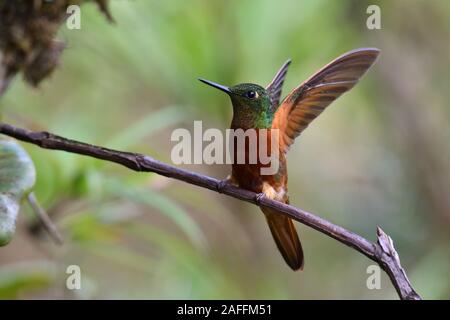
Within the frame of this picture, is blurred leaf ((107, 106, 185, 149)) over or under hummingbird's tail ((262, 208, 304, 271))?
over

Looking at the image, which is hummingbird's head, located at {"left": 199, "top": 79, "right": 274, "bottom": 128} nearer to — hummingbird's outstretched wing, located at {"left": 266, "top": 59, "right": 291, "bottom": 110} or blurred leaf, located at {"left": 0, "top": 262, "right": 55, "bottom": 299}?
hummingbird's outstretched wing, located at {"left": 266, "top": 59, "right": 291, "bottom": 110}


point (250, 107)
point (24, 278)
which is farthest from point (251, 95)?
point (24, 278)

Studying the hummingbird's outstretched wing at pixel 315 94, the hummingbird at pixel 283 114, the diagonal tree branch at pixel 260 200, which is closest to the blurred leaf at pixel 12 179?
the diagonal tree branch at pixel 260 200

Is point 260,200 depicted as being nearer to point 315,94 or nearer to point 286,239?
point 286,239

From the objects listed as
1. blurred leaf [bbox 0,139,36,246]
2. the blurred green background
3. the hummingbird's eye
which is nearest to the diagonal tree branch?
blurred leaf [bbox 0,139,36,246]

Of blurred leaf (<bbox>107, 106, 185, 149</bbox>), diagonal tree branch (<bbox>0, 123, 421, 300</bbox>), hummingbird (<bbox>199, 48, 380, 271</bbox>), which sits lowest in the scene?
diagonal tree branch (<bbox>0, 123, 421, 300</bbox>)

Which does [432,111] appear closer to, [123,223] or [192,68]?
[192,68]
